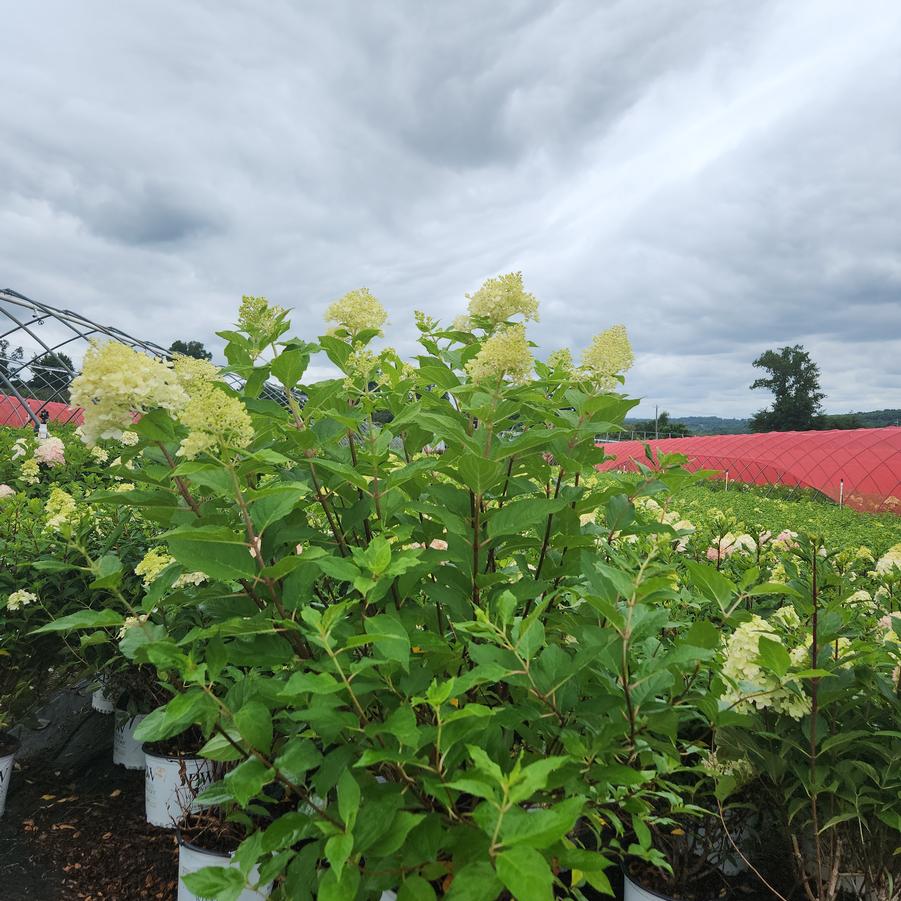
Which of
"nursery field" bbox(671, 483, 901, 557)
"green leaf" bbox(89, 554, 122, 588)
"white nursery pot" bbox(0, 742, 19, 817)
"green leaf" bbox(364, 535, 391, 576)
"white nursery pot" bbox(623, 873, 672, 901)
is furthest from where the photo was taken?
"nursery field" bbox(671, 483, 901, 557)

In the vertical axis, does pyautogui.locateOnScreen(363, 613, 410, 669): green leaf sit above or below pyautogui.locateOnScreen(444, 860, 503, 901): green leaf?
above

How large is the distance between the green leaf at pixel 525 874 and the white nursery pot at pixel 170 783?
2.17 meters

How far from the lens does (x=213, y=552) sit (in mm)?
1283

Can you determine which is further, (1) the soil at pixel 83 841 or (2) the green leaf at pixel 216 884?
(1) the soil at pixel 83 841

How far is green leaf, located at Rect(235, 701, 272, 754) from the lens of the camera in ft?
4.05

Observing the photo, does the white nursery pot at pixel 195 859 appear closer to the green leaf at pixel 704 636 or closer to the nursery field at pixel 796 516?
the green leaf at pixel 704 636

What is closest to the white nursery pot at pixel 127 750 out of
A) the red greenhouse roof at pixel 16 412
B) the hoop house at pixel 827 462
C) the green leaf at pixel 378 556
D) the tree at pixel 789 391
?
the green leaf at pixel 378 556

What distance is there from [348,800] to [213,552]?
53 centimetres

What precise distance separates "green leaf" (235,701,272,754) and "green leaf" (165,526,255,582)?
258 mm

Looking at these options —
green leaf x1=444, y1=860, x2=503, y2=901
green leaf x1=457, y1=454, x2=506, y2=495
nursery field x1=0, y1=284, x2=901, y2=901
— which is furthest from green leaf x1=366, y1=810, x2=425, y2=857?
green leaf x1=457, y1=454, x2=506, y2=495

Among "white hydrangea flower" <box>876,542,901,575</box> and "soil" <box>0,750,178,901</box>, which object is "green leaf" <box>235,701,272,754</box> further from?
"white hydrangea flower" <box>876,542,901,575</box>

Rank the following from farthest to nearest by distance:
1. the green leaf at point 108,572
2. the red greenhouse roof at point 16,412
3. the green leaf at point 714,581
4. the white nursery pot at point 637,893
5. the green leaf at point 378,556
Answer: the red greenhouse roof at point 16,412 → the white nursery pot at point 637,893 → the green leaf at point 108,572 → the green leaf at point 714,581 → the green leaf at point 378,556

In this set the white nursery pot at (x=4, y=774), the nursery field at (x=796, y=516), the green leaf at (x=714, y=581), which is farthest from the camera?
the nursery field at (x=796, y=516)

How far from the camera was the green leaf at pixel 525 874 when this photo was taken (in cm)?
83
